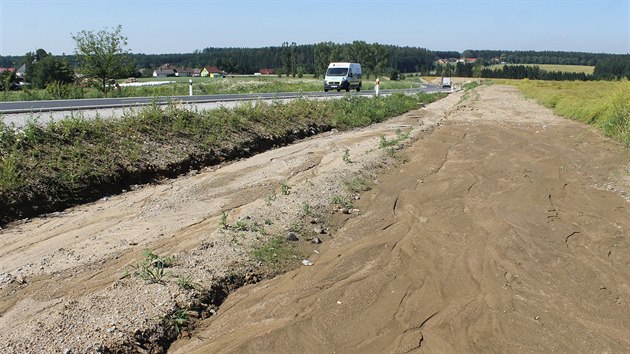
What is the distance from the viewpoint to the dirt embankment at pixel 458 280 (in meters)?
4.86

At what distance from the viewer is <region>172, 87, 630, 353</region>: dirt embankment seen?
15.9 ft

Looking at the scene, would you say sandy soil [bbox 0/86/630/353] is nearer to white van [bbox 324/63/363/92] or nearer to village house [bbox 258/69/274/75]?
white van [bbox 324/63/363/92]

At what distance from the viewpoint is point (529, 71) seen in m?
110

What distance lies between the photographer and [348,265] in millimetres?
6480

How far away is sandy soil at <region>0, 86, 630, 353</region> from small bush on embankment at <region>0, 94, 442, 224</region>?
1.68 feet

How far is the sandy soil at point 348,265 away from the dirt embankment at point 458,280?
22 millimetres

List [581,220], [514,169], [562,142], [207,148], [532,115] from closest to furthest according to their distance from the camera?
[581,220] → [514,169] → [207,148] → [562,142] → [532,115]

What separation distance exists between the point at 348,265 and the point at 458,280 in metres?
1.30

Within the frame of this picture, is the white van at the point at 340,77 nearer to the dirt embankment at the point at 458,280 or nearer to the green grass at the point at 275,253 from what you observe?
the dirt embankment at the point at 458,280

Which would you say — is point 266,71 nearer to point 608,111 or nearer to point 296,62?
point 296,62

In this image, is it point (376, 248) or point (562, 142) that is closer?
point (376, 248)

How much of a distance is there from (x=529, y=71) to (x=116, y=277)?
116 m

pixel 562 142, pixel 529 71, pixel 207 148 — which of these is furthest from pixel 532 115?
pixel 529 71

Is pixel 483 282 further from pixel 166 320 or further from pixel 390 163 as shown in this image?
pixel 390 163
